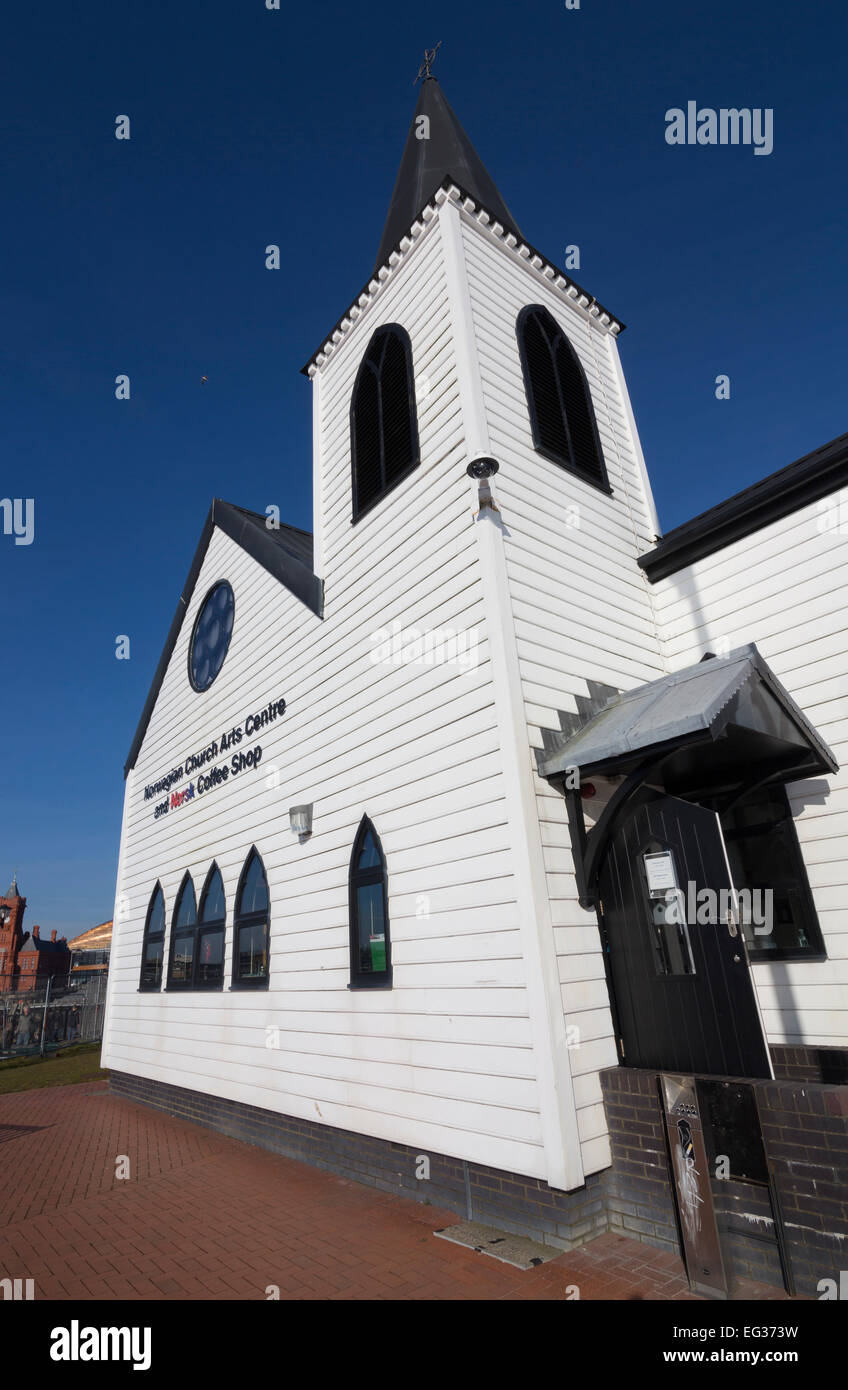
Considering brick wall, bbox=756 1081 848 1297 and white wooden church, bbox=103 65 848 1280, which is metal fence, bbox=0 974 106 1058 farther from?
brick wall, bbox=756 1081 848 1297

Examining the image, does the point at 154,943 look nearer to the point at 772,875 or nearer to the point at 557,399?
the point at 772,875

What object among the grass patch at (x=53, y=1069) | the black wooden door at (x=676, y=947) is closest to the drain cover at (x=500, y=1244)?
the black wooden door at (x=676, y=947)

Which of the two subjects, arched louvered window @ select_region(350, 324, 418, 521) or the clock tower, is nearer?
arched louvered window @ select_region(350, 324, 418, 521)

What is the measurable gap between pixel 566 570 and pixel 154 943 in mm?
10546

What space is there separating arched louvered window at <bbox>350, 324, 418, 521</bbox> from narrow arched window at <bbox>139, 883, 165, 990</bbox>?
28.2ft

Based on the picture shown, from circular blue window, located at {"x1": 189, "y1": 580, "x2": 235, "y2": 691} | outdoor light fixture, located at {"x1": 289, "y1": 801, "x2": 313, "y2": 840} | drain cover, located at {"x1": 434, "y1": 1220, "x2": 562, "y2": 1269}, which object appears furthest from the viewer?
Result: circular blue window, located at {"x1": 189, "y1": 580, "x2": 235, "y2": 691}

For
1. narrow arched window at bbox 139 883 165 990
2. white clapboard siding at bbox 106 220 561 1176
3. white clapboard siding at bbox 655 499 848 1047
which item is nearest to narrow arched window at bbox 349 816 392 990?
white clapboard siding at bbox 106 220 561 1176

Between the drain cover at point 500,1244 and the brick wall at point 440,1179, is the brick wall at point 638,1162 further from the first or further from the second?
the drain cover at point 500,1244

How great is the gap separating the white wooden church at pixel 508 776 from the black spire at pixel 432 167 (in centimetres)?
10

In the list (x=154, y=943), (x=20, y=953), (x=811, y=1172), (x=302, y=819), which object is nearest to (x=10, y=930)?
(x=20, y=953)

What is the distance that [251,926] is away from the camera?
968cm

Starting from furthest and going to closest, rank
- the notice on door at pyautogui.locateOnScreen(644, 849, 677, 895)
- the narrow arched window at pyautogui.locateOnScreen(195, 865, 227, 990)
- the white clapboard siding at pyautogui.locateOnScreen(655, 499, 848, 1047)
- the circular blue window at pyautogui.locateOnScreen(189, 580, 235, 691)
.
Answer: the circular blue window at pyautogui.locateOnScreen(189, 580, 235, 691)
the narrow arched window at pyautogui.locateOnScreen(195, 865, 227, 990)
the white clapboard siding at pyautogui.locateOnScreen(655, 499, 848, 1047)
the notice on door at pyautogui.locateOnScreen(644, 849, 677, 895)

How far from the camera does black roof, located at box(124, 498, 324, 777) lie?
961 centimetres

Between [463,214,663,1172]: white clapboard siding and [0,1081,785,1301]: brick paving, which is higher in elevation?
[463,214,663,1172]: white clapboard siding
